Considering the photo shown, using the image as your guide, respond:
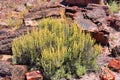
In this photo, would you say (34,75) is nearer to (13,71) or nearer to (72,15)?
(13,71)

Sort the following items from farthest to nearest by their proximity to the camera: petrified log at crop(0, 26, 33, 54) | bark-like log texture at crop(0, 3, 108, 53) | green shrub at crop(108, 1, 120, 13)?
1. green shrub at crop(108, 1, 120, 13)
2. bark-like log texture at crop(0, 3, 108, 53)
3. petrified log at crop(0, 26, 33, 54)

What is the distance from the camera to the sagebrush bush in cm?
587

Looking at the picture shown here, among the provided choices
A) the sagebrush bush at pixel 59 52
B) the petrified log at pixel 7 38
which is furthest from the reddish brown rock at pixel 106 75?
the petrified log at pixel 7 38

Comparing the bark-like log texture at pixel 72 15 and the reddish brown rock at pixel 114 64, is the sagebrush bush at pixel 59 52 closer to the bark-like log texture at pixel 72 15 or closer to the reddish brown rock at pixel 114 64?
the reddish brown rock at pixel 114 64

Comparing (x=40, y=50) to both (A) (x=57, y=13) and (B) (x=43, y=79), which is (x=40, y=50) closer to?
(B) (x=43, y=79)

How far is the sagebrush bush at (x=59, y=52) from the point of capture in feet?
19.2

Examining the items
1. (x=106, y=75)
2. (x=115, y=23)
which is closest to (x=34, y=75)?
(x=106, y=75)

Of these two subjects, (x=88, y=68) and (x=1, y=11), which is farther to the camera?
(x=1, y=11)

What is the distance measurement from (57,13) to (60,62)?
2.66 m

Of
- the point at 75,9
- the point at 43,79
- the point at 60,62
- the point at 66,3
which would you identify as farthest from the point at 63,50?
the point at 66,3

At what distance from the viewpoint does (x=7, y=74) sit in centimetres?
588

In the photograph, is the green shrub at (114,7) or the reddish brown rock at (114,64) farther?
the green shrub at (114,7)

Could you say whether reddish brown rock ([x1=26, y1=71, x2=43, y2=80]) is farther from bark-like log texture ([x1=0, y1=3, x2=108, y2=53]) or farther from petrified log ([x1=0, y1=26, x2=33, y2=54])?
bark-like log texture ([x1=0, y1=3, x2=108, y2=53])

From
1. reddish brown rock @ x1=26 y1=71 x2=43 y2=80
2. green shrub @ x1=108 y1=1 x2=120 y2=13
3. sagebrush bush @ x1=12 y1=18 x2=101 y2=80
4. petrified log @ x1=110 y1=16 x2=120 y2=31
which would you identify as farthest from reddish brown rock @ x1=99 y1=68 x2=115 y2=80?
green shrub @ x1=108 y1=1 x2=120 y2=13
